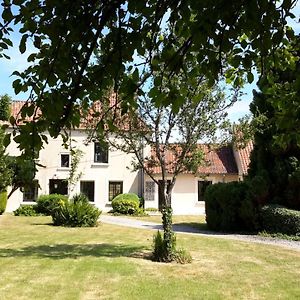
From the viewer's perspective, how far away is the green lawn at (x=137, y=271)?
8781 millimetres

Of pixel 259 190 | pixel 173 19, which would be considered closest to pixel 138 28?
pixel 173 19

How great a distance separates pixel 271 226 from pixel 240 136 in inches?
247

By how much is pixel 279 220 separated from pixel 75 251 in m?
8.73

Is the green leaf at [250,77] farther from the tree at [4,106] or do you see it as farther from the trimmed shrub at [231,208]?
the tree at [4,106]

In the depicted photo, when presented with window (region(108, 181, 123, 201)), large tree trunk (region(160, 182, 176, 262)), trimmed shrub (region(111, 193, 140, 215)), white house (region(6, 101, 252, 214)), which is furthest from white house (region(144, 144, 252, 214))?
large tree trunk (region(160, 182, 176, 262))

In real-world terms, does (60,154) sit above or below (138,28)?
above

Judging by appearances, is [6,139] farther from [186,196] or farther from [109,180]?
[109,180]

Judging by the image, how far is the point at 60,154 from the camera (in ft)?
115

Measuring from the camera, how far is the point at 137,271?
10930 mm

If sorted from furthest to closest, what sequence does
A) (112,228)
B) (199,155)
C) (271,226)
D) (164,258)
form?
(112,228) < (271,226) < (199,155) < (164,258)

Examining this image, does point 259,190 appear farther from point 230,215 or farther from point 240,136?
point 240,136

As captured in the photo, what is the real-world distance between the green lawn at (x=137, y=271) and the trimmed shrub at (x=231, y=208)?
104 inches

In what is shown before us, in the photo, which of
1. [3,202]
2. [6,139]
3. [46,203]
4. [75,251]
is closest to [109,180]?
[46,203]

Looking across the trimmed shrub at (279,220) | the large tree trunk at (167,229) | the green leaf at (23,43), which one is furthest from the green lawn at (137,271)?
the green leaf at (23,43)
